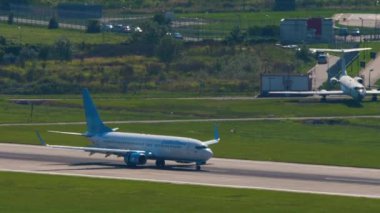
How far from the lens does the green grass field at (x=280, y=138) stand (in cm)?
12950

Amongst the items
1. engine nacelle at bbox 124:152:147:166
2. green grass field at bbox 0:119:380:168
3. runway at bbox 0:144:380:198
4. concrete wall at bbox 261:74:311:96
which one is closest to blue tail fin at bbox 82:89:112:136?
runway at bbox 0:144:380:198

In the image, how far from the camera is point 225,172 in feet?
384

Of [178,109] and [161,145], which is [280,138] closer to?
[178,109]

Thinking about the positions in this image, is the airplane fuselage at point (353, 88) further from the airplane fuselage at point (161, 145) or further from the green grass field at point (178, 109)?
the airplane fuselage at point (161, 145)

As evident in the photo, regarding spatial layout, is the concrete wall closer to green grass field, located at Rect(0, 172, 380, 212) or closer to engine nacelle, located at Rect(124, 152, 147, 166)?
engine nacelle, located at Rect(124, 152, 147, 166)

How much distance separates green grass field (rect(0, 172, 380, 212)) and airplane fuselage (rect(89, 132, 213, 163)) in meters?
11.1

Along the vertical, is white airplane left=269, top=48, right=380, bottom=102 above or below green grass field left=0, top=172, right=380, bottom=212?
above

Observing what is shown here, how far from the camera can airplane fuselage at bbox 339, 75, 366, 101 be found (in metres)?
178

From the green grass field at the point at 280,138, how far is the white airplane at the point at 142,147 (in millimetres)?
8518

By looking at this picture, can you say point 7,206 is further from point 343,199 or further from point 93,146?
point 93,146

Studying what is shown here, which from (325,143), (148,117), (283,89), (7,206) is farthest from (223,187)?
(283,89)

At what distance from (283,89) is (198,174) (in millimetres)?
75514

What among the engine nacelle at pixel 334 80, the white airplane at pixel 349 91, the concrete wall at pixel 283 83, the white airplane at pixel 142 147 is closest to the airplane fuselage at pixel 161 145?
the white airplane at pixel 142 147

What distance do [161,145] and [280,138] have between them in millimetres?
27964
